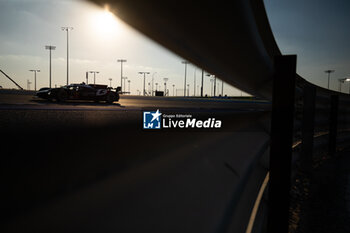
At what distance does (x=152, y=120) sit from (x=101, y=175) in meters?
0.61

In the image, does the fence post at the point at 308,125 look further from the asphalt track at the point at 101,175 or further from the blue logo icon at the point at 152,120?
the blue logo icon at the point at 152,120

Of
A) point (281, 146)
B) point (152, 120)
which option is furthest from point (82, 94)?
point (281, 146)

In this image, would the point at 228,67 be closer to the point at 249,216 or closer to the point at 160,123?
the point at 160,123

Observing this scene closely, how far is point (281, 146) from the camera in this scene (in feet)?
7.53

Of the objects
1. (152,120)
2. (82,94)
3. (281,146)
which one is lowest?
(281,146)

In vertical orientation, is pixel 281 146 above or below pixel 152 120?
below

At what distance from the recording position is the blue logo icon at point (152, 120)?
167cm

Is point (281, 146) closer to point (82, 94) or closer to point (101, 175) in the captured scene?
point (101, 175)

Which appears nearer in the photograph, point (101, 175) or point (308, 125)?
point (101, 175)

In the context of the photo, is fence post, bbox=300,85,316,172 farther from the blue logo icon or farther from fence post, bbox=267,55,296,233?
the blue logo icon

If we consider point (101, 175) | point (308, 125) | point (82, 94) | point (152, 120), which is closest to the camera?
point (101, 175)

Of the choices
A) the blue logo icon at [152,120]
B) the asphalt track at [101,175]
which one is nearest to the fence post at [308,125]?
the asphalt track at [101,175]

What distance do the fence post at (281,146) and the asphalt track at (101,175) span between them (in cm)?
36

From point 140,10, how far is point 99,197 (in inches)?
35.3
